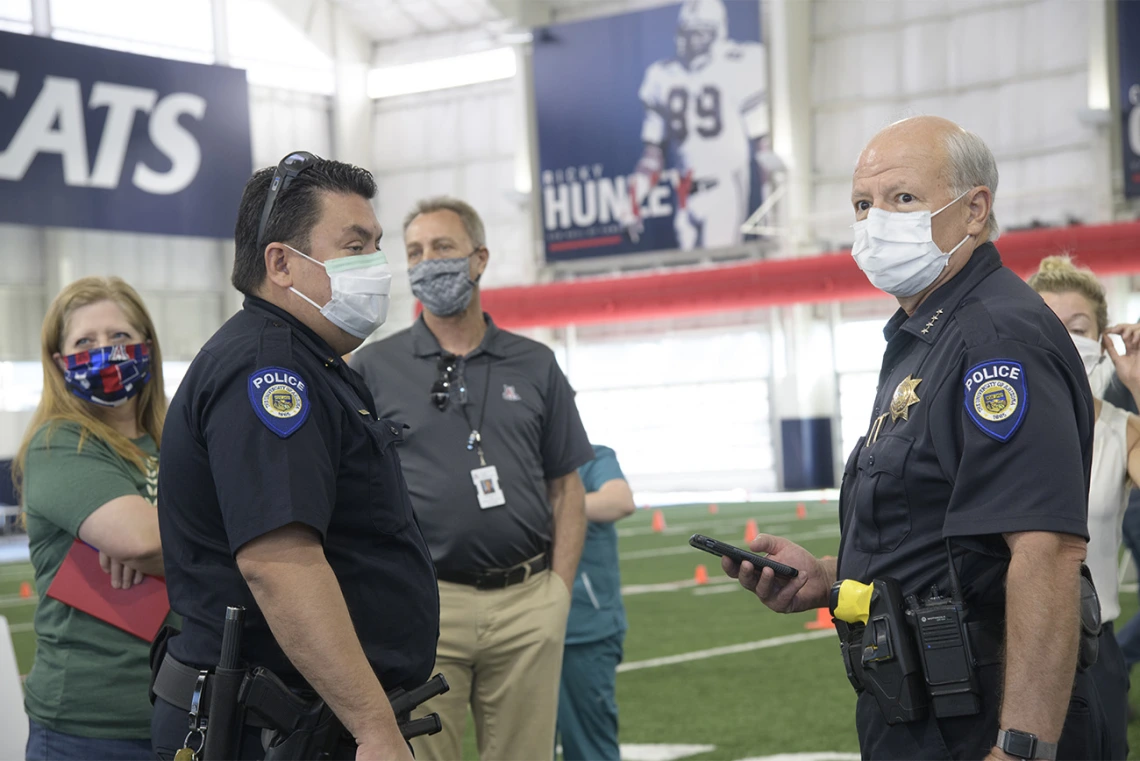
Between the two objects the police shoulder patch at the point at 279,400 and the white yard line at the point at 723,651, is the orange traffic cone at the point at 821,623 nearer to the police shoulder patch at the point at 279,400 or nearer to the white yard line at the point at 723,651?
the white yard line at the point at 723,651

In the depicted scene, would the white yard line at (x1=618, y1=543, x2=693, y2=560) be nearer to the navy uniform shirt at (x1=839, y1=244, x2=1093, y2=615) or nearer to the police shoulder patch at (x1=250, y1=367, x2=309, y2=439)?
the navy uniform shirt at (x1=839, y1=244, x2=1093, y2=615)

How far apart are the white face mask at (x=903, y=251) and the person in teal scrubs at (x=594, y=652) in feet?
8.59

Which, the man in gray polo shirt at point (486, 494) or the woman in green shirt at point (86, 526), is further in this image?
the man in gray polo shirt at point (486, 494)

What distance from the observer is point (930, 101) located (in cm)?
2302

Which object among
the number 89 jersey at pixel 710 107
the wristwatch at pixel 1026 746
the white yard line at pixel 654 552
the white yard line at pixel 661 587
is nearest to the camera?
the wristwatch at pixel 1026 746

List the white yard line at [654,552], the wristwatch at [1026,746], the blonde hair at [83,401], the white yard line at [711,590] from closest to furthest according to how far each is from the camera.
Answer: the wristwatch at [1026,746] < the blonde hair at [83,401] < the white yard line at [711,590] < the white yard line at [654,552]

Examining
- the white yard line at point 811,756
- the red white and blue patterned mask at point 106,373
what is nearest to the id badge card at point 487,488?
the red white and blue patterned mask at point 106,373

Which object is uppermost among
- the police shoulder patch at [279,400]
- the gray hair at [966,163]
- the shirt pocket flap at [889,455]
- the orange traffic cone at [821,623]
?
the gray hair at [966,163]

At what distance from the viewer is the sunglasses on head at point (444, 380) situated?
435 centimetres

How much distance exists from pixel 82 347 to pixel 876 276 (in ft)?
6.82

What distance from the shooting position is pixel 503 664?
428 cm

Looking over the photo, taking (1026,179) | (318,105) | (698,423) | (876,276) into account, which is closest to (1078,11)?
(1026,179)

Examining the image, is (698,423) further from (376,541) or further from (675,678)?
(376,541)

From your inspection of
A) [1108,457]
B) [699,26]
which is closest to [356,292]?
[1108,457]
